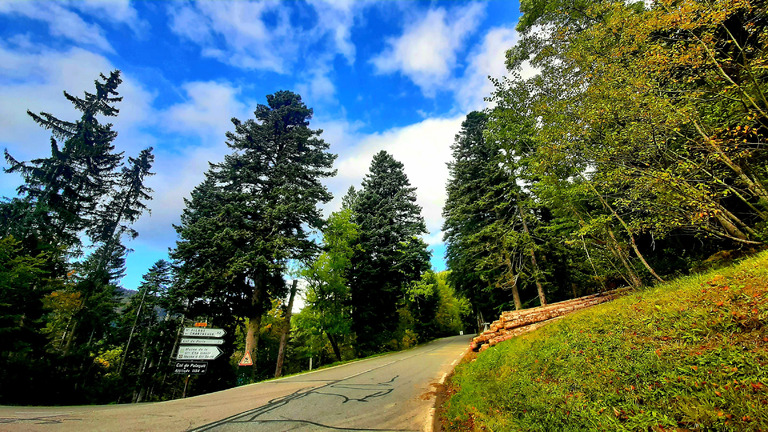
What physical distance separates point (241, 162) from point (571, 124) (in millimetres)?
19187

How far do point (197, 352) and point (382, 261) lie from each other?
14.3 metres

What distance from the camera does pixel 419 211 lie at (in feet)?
82.7

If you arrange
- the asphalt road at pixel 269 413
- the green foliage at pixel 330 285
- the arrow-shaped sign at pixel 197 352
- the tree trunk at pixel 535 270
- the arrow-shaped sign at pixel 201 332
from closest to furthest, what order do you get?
the asphalt road at pixel 269 413 < the arrow-shaped sign at pixel 197 352 < the arrow-shaped sign at pixel 201 332 < the tree trunk at pixel 535 270 < the green foliage at pixel 330 285

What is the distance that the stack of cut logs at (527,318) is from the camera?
11.0 m

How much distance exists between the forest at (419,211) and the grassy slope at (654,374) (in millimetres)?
2176

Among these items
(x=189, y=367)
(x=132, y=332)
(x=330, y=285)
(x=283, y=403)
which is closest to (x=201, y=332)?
(x=189, y=367)

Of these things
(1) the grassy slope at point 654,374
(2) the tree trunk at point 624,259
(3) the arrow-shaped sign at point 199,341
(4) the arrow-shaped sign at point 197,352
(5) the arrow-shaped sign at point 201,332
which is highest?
(2) the tree trunk at point 624,259

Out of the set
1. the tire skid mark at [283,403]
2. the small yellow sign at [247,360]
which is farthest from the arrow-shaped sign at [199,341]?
the tire skid mark at [283,403]

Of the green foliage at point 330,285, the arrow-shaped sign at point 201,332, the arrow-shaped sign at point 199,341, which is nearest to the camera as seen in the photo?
the arrow-shaped sign at point 199,341

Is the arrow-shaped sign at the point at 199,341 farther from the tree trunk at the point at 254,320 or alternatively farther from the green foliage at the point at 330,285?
the green foliage at the point at 330,285

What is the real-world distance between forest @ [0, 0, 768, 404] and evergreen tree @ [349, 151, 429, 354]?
0.16 m

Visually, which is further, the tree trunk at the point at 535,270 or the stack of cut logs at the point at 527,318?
the tree trunk at the point at 535,270

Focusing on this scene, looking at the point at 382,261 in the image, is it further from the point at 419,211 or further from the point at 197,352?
the point at 197,352

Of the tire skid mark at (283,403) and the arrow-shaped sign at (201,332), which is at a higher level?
the arrow-shaped sign at (201,332)
